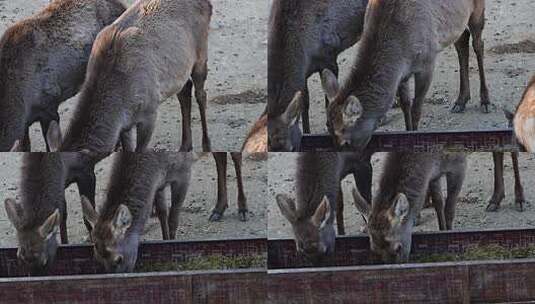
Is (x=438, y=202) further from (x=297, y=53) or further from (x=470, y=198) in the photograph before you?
(x=297, y=53)

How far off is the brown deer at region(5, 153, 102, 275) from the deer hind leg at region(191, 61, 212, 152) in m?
0.51

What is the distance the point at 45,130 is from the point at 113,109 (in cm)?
30

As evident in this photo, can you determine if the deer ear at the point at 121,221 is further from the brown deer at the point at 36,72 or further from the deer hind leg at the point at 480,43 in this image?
the deer hind leg at the point at 480,43

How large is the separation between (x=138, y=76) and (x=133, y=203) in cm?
56

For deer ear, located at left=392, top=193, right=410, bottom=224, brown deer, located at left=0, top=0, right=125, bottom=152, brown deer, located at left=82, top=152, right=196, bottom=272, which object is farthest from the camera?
deer ear, located at left=392, top=193, right=410, bottom=224

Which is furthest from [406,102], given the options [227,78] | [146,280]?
[146,280]

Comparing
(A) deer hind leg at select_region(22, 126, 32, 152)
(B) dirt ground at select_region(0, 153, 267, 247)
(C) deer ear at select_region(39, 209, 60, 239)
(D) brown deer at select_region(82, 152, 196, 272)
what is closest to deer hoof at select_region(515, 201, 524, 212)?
(B) dirt ground at select_region(0, 153, 267, 247)

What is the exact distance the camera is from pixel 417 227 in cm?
677

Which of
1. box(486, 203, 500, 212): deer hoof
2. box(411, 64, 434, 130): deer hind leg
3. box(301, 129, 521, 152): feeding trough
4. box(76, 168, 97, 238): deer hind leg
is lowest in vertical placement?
box(486, 203, 500, 212): deer hoof

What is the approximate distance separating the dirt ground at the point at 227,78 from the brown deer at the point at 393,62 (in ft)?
1.07

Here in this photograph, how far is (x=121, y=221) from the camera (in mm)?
6652

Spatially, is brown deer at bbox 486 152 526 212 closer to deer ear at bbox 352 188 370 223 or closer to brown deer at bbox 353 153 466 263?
brown deer at bbox 353 153 466 263

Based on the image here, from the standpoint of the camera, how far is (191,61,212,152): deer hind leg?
21.6ft

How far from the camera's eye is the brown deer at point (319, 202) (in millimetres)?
6652
